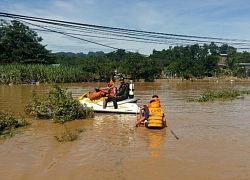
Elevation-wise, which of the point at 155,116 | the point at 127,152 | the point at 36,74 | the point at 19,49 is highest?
the point at 19,49

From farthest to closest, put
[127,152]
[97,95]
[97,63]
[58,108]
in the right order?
[97,63] → [97,95] → [58,108] → [127,152]

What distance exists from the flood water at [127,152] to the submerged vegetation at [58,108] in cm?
44

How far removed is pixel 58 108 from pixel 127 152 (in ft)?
15.9

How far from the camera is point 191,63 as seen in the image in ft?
168

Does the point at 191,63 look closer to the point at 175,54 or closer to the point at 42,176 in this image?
the point at 175,54

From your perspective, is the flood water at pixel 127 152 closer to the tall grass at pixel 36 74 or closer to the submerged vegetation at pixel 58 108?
the submerged vegetation at pixel 58 108

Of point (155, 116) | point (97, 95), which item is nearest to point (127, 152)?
point (155, 116)

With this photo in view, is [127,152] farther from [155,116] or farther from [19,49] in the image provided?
[19,49]

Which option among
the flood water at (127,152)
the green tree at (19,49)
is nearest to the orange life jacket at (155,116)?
the flood water at (127,152)

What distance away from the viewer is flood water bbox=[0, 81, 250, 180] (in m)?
6.21

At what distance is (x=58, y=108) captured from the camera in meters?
11.7

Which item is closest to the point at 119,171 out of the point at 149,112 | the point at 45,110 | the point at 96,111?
the point at 149,112

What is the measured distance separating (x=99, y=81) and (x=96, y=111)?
31.7 m

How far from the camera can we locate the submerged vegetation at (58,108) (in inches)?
460
